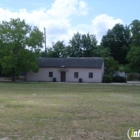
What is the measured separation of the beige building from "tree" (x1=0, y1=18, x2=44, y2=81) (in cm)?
621

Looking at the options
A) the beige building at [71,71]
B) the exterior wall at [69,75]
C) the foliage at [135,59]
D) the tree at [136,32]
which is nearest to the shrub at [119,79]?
the foliage at [135,59]

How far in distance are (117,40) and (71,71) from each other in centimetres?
3139

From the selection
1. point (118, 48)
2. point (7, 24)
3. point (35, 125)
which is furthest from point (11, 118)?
point (118, 48)

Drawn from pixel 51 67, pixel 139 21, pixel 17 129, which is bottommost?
pixel 17 129

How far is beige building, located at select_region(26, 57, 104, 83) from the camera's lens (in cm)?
5194

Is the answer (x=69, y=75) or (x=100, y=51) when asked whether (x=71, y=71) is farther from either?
(x=100, y=51)

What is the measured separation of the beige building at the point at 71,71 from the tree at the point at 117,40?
25.8m

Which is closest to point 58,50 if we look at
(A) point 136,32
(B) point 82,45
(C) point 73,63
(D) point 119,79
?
(B) point 82,45

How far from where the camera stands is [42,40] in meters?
48.3

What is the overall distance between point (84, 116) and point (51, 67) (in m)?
42.3

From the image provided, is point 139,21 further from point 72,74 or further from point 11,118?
point 11,118

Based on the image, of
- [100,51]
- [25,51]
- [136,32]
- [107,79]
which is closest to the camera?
[25,51]

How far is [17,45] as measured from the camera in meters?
46.8

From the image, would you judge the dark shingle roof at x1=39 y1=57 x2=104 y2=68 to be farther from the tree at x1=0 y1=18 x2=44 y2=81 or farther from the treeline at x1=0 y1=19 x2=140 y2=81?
the tree at x1=0 y1=18 x2=44 y2=81
